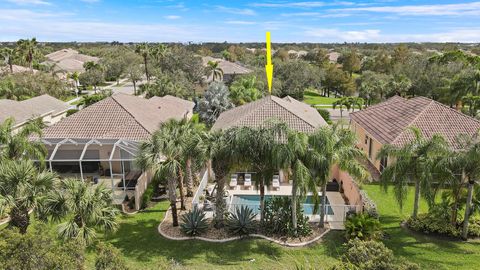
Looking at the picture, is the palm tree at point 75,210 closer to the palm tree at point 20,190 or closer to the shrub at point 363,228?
the palm tree at point 20,190

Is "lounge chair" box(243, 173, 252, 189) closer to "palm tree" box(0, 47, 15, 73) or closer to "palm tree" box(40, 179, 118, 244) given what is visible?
"palm tree" box(40, 179, 118, 244)

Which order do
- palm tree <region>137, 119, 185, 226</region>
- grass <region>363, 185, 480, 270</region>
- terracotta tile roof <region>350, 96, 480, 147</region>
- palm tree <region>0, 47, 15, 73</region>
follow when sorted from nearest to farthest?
grass <region>363, 185, 480, 270</region> → palm tree <region>137, 119, 185, 226</region> → terracotta tile roof <region>350, 96, 480, 147</region> → palm tree <region>0, 47, 15, 73</region>

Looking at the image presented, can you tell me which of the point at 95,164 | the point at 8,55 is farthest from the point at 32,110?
the point at 8,55

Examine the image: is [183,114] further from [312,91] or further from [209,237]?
[312,91]

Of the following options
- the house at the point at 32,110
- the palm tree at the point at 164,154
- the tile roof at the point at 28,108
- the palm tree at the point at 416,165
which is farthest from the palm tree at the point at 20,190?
the tile roof at the point at 28,108

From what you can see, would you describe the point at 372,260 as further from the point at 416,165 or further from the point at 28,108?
the point at 28,108

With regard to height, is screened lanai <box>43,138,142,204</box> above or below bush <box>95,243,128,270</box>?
below

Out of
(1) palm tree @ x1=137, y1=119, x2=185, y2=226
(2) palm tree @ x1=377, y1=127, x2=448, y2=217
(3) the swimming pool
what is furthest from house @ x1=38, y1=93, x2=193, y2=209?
(2) palm tree @ x1=377, y1=127, x2=448, y2=217

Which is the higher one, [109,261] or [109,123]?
[109,123]
